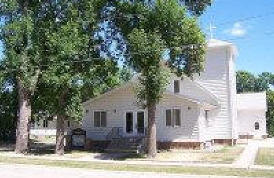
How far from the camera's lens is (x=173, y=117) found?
36500mm

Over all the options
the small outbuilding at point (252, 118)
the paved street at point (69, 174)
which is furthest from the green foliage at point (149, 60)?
the small outbuilding at point (252, 118)

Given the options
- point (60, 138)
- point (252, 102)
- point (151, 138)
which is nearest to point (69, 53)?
point (60, 138)

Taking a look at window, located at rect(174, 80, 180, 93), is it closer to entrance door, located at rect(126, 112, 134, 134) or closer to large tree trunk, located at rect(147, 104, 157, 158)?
entrance door, located at rect(126, 112, 134, 134)

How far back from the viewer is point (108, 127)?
38469mm

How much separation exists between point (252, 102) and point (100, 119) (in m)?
27.0

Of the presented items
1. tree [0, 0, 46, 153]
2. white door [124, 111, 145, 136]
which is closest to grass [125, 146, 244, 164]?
white door [124, 111, 145, 136]

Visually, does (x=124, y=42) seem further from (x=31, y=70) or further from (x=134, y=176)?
(x=134, y=176)

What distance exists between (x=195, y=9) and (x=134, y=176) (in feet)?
51.2

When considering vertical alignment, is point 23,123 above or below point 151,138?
above

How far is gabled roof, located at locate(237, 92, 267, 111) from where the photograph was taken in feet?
195

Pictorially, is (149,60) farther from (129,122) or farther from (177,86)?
(177,86)

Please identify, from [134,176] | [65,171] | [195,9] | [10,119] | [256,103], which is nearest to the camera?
[134,176]

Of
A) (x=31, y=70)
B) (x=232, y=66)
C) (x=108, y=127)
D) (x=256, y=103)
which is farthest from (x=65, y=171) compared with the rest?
(x=256, y=103)

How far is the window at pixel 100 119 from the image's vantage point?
128ft
